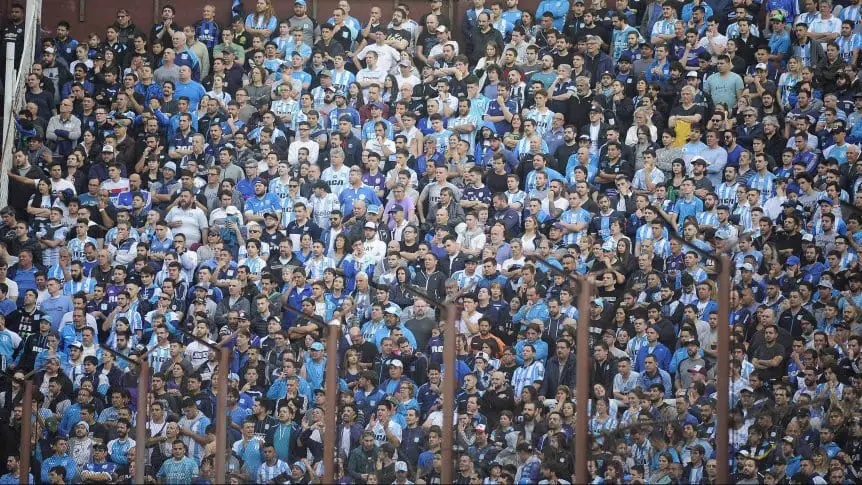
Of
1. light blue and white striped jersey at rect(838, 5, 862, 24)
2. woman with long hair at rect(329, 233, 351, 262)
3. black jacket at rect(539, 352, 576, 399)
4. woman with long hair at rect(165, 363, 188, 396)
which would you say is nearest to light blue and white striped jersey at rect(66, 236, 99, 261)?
woman with long hair at rect(165, 363, 188, 396)

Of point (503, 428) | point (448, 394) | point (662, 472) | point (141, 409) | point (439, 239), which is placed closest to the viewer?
point (448, 394)

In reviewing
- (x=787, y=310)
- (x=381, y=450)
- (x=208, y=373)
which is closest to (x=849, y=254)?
(x=787, y=310)

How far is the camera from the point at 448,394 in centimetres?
1681

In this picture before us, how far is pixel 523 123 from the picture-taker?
25.7 meters

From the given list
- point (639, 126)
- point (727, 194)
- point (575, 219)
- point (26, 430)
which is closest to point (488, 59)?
point (639, 126)

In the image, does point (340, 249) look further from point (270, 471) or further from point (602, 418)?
point (602, 418)

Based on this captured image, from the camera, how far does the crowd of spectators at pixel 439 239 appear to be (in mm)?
A: 20234

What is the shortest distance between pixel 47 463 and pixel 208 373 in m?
2.36

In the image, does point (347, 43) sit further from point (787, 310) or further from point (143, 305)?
point (787, 310)

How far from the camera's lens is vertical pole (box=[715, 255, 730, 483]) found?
51.6ft

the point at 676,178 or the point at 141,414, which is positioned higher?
the point at 676,178

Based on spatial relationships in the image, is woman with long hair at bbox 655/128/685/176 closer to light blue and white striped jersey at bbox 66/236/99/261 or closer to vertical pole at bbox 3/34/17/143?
light blue and white striped jersey at bbox 66/236/99/261

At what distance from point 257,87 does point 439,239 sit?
5.12m

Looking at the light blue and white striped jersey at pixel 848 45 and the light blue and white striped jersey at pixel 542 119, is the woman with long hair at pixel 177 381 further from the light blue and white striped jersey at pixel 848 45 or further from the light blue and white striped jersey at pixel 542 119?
the light blue and white striped jersey at pixel 848 45
